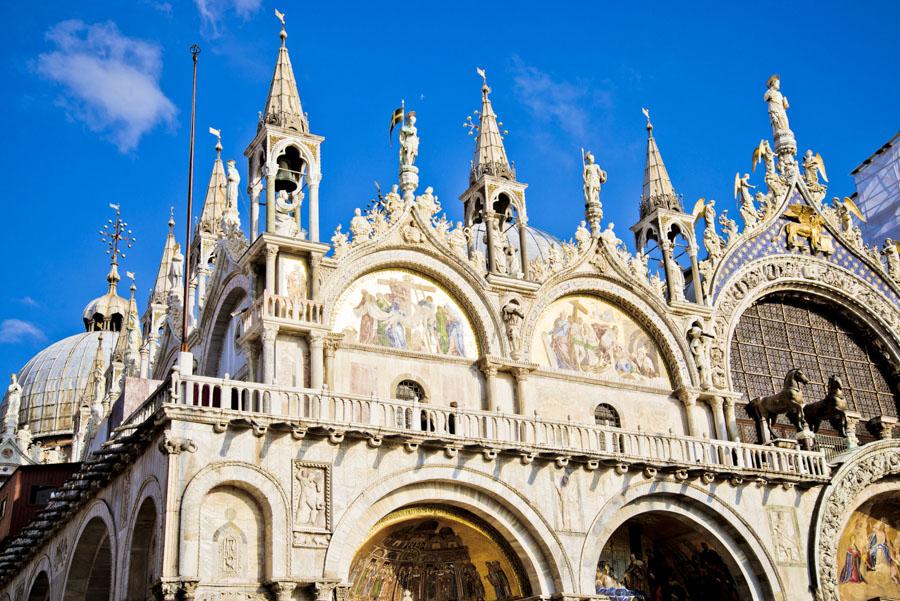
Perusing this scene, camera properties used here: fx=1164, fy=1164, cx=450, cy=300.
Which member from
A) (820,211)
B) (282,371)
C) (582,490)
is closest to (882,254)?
(820,211)

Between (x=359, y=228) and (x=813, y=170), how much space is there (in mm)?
17430

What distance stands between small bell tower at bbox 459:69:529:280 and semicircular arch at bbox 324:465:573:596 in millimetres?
6990

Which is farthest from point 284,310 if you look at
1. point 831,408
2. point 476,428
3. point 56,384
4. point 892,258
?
point 56,384

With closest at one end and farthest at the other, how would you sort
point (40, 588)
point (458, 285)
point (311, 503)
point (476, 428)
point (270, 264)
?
point (311, 503) < point (476, 428) < point (270, 264) < point (458, 285) < point (40, 588)

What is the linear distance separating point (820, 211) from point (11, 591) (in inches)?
1098

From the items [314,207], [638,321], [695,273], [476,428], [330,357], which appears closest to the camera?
[476,428]

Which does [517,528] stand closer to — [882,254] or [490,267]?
[490,267]

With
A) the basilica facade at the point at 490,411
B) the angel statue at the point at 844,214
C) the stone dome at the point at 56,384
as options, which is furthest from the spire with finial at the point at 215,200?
the stone dome at the point at 56,384

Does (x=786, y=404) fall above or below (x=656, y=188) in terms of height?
below

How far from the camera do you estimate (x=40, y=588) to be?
32.3m

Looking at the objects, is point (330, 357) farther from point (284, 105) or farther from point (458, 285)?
point (284, 105)

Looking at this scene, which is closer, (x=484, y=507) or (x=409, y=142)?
(x=484, y=507)

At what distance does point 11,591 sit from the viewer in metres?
35.0

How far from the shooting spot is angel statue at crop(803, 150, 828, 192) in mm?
38406
